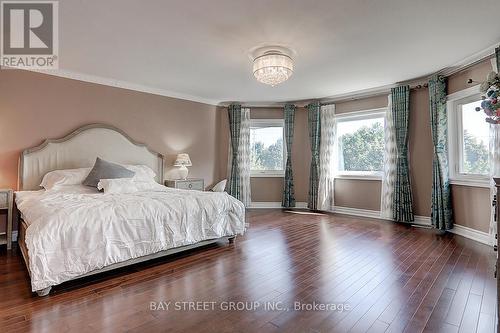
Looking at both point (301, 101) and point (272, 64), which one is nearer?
point (272, 64)

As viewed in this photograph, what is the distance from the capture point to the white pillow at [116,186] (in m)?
3.38

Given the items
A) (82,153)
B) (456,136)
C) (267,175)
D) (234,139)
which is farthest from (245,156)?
(456,136)

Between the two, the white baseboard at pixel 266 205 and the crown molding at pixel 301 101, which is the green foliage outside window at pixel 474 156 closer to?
the crown molding at pixel 301 101

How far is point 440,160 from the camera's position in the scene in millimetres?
4027

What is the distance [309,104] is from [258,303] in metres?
4.72

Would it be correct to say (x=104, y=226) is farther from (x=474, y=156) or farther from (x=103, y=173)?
(x=474, y=156)

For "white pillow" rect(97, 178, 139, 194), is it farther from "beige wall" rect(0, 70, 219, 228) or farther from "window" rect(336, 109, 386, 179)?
"window" rect(336, 109, 386, 179)

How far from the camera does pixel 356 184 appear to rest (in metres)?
5.39

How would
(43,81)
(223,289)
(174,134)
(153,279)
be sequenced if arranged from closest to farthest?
(223,289)
(153,279)
(43,81)
(174,134)

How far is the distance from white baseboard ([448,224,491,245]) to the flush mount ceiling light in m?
3.33

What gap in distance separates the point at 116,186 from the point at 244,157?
3044mm

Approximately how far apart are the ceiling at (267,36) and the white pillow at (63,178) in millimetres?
1499

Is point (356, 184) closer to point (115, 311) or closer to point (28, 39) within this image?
point (115, 311)

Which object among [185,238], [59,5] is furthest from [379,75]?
[59,5]
